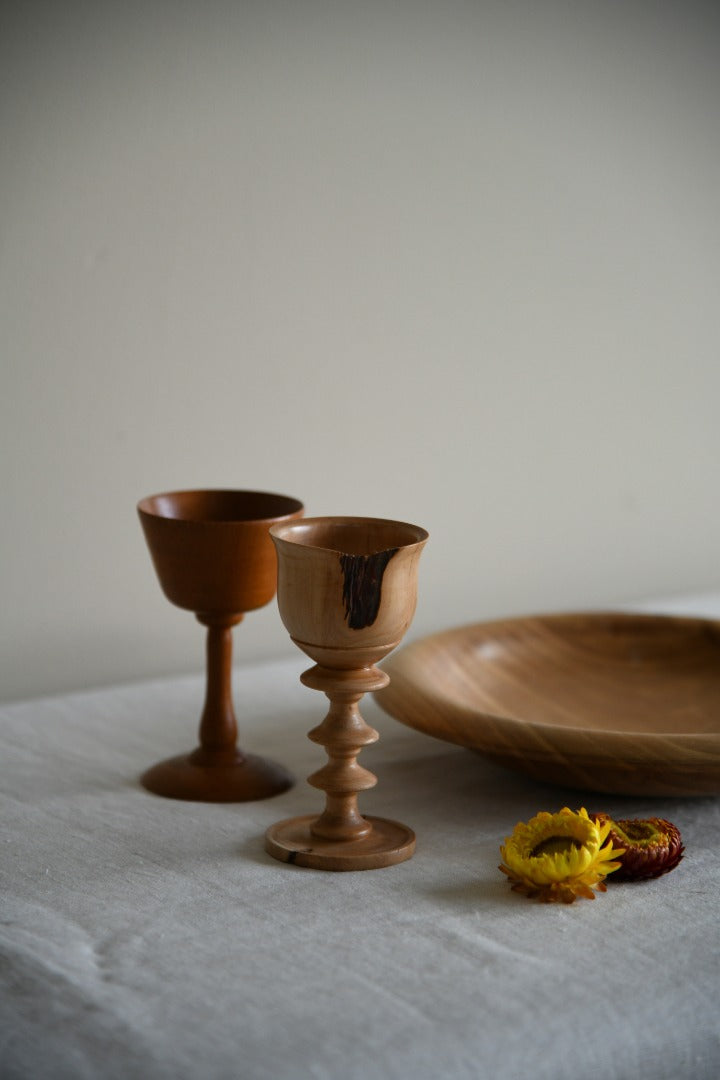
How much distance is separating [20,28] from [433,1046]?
84cm

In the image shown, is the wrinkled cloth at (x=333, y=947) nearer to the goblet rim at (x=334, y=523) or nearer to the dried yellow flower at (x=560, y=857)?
the dried yellow flower at (x=560, y=857)

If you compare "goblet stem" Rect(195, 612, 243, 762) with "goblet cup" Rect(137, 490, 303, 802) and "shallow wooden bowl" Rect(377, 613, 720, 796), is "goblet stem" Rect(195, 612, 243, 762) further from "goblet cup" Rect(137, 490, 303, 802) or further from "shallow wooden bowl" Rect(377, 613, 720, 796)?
"shallow wooden bowl" Rect(377, 613, 720, 796)

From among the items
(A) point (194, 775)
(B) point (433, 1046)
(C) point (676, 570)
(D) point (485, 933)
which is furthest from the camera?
(C) point (676, 570)

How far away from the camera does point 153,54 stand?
105 cm

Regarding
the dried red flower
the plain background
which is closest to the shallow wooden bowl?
the dried red flower

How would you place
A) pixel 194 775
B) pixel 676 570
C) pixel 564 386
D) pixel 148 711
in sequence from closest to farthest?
pixel 194 775, pixel 148 711, pixel 564 386, pixel 676 570

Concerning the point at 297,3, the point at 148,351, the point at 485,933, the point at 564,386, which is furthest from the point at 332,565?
the point at 564,386

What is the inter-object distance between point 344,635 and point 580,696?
1.11 ft

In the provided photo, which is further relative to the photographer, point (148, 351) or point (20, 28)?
point (148, 351)

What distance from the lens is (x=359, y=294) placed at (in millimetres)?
1200

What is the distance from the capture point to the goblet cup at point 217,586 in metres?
0.76

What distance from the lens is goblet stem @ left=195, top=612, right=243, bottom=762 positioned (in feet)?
2.71

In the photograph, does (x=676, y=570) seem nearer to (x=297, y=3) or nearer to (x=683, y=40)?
(x=683, y=40)

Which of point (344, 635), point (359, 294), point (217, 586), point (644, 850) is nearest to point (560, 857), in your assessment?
point (644, 850)
